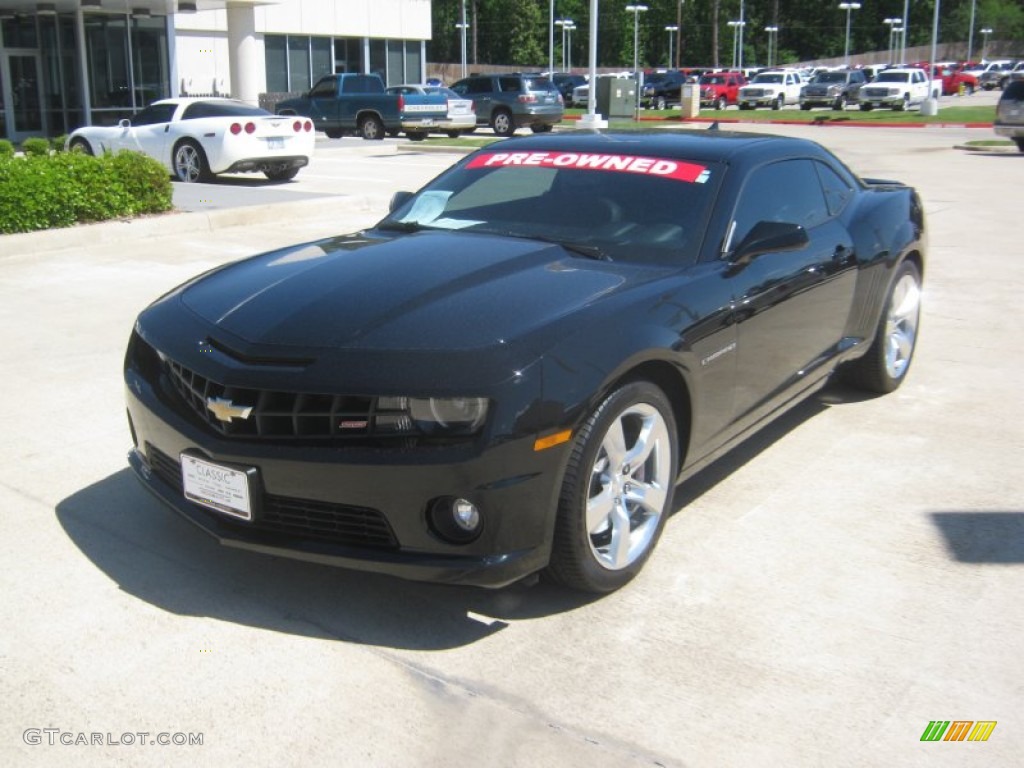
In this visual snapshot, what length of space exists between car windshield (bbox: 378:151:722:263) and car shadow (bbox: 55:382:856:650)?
1.48 m

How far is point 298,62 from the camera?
39.4 m

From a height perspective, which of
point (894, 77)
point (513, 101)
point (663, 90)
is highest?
point (894, 77)

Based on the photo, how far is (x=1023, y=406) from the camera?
238 inches

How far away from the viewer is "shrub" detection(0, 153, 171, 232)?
1045 cm

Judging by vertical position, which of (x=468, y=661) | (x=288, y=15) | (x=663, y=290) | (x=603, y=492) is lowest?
Answer: (x=468, y=661)

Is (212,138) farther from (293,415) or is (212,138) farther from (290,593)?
(293,415)

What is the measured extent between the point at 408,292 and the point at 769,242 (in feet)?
5.14

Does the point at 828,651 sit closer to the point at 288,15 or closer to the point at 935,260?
the point at 935,260

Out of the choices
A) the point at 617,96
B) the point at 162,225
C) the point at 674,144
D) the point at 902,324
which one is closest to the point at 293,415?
the point at 674,144

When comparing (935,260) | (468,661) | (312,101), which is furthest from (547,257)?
(312,101)

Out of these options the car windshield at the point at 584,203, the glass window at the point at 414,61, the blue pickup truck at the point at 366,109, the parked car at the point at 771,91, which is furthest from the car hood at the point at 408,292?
the parked car at the point at 771,91

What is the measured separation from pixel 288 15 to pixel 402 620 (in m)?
38.1

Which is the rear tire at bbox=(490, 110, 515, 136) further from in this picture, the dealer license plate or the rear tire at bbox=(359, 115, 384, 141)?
the dealer license plate

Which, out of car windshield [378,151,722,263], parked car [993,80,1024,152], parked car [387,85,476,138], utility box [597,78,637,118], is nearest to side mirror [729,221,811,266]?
car windshield [378,151,722,263]
